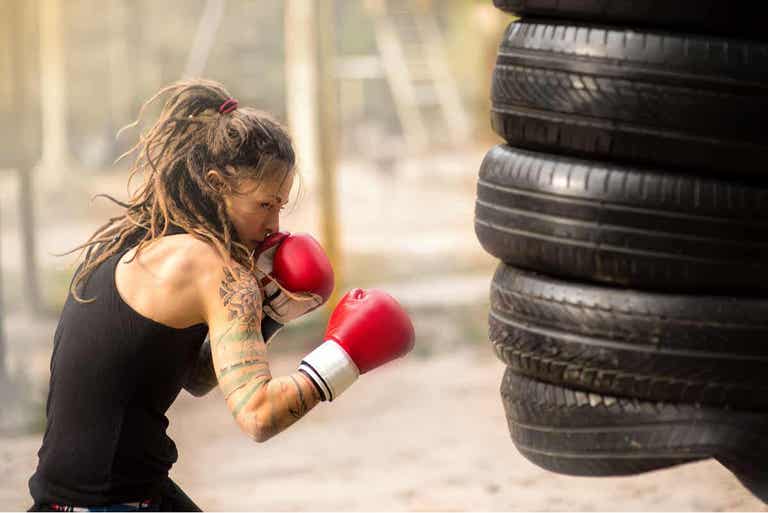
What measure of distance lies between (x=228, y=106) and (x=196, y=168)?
0.19 metres

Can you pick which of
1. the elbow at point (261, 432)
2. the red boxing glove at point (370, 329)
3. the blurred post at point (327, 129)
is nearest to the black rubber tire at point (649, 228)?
the red boxing glove at point (370, 329)

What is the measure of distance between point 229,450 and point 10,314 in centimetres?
212

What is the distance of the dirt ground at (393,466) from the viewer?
5.54 m

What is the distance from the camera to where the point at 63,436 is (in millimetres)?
2990

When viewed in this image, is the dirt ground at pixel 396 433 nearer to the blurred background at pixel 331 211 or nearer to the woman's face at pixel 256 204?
the blurred background at pixel 331 211

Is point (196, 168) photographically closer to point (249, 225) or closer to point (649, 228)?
point (249, 225)

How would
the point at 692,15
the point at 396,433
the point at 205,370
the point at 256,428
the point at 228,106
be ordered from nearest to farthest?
the point at 256,428, the point at 228,106, the point at 692,15, the point at 205,370, the point at 396,433

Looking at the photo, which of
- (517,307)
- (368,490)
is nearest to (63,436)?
(517,307)

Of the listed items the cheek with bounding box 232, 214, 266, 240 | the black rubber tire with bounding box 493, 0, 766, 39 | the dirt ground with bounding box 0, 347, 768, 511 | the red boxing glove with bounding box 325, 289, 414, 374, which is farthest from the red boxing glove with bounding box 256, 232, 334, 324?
the dirt ground with bounding box 0, 347, 768, 511

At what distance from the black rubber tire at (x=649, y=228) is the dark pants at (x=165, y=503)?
116 centimetres

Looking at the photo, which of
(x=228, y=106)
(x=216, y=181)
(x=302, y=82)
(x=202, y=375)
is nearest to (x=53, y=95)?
(x=302, y=82)

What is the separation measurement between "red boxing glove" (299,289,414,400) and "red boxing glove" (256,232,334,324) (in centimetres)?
11

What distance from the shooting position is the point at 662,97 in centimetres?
322

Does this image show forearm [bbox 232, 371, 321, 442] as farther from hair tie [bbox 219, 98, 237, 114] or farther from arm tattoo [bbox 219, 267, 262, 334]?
hair tie [bbox 219, 98, 237, 114]
